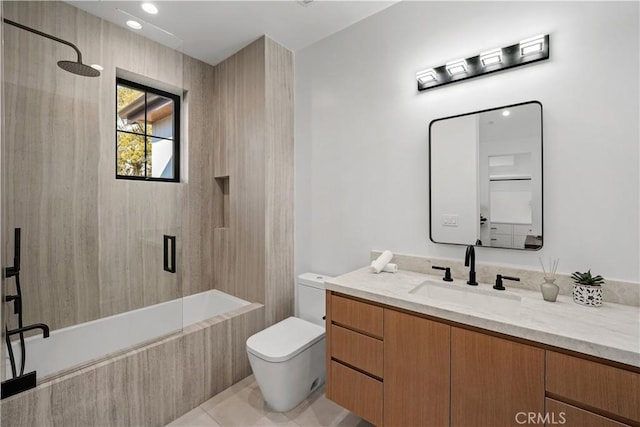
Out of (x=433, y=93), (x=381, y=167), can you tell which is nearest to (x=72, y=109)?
(x=381, y=167)

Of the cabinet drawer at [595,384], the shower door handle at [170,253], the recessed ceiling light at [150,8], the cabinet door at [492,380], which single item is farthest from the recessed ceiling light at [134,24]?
the cabinet drawer at [595,384]

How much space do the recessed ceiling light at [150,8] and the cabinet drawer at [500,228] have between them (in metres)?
2.73

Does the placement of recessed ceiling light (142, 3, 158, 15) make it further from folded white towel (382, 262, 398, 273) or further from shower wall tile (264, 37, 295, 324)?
folded white towel (382, 262, 398, 273)

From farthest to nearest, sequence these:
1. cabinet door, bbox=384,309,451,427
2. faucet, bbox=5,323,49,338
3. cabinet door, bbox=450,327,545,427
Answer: faucet, bbox=5,323,49,338, cabinet door, bbox=384,309,451,427, cabinet door, bbox=450,327,545,427

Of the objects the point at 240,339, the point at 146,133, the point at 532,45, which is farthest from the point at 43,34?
the point at 532,45

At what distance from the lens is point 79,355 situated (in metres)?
1.79

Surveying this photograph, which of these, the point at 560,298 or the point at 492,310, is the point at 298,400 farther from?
the point at 560,298

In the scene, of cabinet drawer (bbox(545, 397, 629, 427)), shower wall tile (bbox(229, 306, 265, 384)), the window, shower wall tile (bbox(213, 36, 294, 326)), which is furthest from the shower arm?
cabinet drawer (bbox(545, 397, 629, 427))

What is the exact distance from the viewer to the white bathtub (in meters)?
1.61

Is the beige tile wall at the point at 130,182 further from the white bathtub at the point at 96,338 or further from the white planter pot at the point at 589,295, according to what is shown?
the white planter pot at the point at 589,295

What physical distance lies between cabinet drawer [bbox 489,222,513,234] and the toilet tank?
4.07ft

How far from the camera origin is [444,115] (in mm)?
1819

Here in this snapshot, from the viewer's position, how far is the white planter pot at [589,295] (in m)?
1.28

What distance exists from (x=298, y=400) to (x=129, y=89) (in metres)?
2.76
